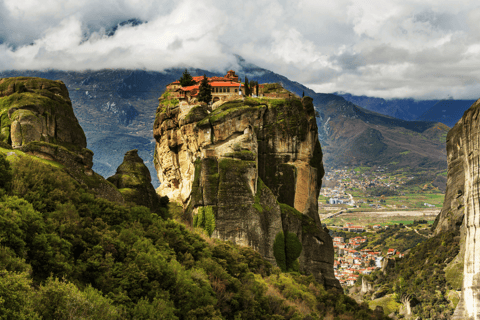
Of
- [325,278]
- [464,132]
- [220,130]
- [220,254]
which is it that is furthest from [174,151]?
[464,132]

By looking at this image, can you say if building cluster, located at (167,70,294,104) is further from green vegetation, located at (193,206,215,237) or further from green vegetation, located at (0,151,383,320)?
green vegetation, located at (0,151,383,320)

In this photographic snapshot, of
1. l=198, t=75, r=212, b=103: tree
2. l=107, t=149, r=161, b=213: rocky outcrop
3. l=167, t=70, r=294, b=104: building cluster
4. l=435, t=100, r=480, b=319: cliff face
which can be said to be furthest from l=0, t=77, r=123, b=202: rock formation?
l=435, t=100, r=480, b=319: cliff face

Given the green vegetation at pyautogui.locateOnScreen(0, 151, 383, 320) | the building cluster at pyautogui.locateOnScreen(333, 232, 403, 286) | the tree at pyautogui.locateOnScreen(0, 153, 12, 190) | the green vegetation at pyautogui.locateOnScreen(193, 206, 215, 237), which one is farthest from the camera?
the building cluster at pyautogui.locateOnScreen(333, 232, 403, 286)

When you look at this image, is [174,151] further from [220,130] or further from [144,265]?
[144,265]

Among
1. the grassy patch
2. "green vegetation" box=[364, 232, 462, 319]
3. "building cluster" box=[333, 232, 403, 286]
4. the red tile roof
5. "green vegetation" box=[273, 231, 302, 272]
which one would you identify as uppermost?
the red tile roof

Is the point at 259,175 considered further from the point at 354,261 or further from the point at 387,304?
the point at 354,261

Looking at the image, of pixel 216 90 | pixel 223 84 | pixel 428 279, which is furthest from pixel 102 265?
pixel 428 279

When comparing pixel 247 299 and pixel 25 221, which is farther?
pixel 247 299

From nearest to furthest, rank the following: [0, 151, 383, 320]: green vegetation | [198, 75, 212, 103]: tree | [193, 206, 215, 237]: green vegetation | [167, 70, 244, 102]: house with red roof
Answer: [0, 151, 383, 320]: green vegetation → [193, 206, 215, 237]: green vegetation → [198, 75, 212, 103]: tree → [167, 70, 244, 102]: house with red roof
